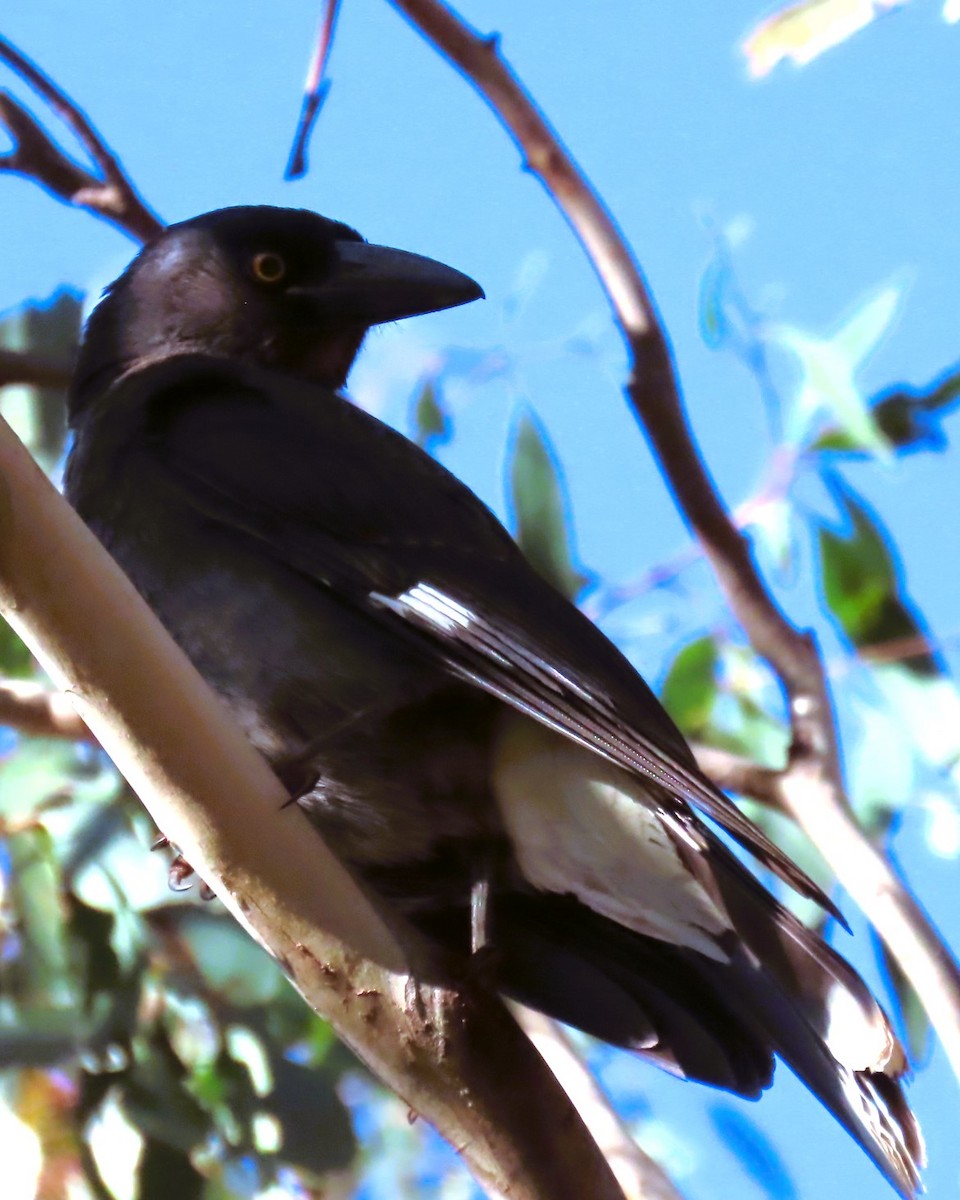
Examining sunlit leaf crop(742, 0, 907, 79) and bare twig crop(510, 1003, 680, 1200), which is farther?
sunlit leaf crop(742, 0, 907, 79)

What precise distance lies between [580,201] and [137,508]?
41.1 inches

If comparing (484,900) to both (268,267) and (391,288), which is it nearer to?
(391,288)

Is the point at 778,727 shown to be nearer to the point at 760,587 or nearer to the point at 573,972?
the point at 760,587

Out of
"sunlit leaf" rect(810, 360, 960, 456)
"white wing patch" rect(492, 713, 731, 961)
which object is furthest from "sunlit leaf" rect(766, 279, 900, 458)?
"white wing patch" rect(492, 713, 731, 961)

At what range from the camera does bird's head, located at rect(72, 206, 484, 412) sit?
264 cm

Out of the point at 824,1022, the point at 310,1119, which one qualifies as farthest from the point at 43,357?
the point at 824,1022

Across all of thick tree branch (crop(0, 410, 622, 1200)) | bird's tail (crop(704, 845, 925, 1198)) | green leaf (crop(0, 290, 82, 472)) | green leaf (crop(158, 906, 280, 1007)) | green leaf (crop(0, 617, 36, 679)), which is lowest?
bird's tail (crop(704, 845, 925, 1198))

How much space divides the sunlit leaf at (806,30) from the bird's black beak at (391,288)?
0.54 m

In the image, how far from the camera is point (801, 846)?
294cm

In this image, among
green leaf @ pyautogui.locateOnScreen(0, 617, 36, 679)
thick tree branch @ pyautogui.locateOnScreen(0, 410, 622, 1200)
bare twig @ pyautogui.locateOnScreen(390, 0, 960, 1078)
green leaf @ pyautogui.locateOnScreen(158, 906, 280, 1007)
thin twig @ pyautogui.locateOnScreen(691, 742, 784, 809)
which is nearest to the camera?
thick tree branch @ pyautogui.locateOnScreen(0, 410, 622, 1200)

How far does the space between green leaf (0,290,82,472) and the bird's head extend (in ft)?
0.70

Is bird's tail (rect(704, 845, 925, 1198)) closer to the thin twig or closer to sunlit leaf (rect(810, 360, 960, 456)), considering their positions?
the thin twig

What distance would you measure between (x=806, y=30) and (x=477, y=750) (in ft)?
3.93

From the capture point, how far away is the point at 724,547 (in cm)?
253
